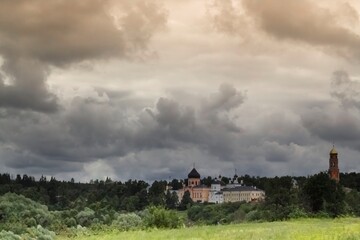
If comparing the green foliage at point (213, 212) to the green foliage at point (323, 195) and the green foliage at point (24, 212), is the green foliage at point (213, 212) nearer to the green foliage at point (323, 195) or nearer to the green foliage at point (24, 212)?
the green foliage at point (24, 212)

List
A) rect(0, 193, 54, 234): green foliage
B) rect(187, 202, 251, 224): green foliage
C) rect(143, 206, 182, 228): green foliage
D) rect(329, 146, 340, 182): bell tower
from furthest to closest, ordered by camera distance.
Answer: rect(329, 146, 340, 182): bell tower
rect(187, 202, 251, 224): green foliage
rect(0, 193, 54, 234): green foliage
rect(143, 206, 182, 228): green foliage

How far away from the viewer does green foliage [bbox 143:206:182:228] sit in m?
44.3

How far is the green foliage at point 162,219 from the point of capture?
1743 inches

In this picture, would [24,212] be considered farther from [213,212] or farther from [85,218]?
[213,212]

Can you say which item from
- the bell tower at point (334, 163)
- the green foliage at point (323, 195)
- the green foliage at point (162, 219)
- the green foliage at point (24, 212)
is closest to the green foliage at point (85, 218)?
the green foliage at point (24, 212)

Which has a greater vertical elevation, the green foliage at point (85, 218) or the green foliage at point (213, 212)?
the green foliage at point (213, 212)

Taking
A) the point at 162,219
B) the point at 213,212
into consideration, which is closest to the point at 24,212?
the point at 162,219

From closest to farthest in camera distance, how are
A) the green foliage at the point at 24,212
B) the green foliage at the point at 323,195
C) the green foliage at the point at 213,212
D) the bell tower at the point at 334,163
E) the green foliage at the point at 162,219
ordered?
the green foliage at the point at 162,219 < the green foliage at the point at 323,195 < the green foliage at the point at 24,212 < the green foliage at the point at 213,212 < the bell tower at the point at 334,163

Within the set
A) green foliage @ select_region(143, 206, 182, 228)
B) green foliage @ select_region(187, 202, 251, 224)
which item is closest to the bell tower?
green foliage @ select_region(187, 202, 251, 224)

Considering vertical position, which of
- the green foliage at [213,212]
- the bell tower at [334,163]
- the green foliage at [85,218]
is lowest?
the green foliage at [85,218]

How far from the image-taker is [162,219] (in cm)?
4450

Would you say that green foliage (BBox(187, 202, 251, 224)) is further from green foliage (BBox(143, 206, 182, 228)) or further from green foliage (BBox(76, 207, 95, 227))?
green foliage (BBox(143, 206, 182, 228))

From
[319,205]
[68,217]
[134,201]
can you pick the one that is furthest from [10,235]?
[134,201]

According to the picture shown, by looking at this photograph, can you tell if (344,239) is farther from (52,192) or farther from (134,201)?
(52,192)
